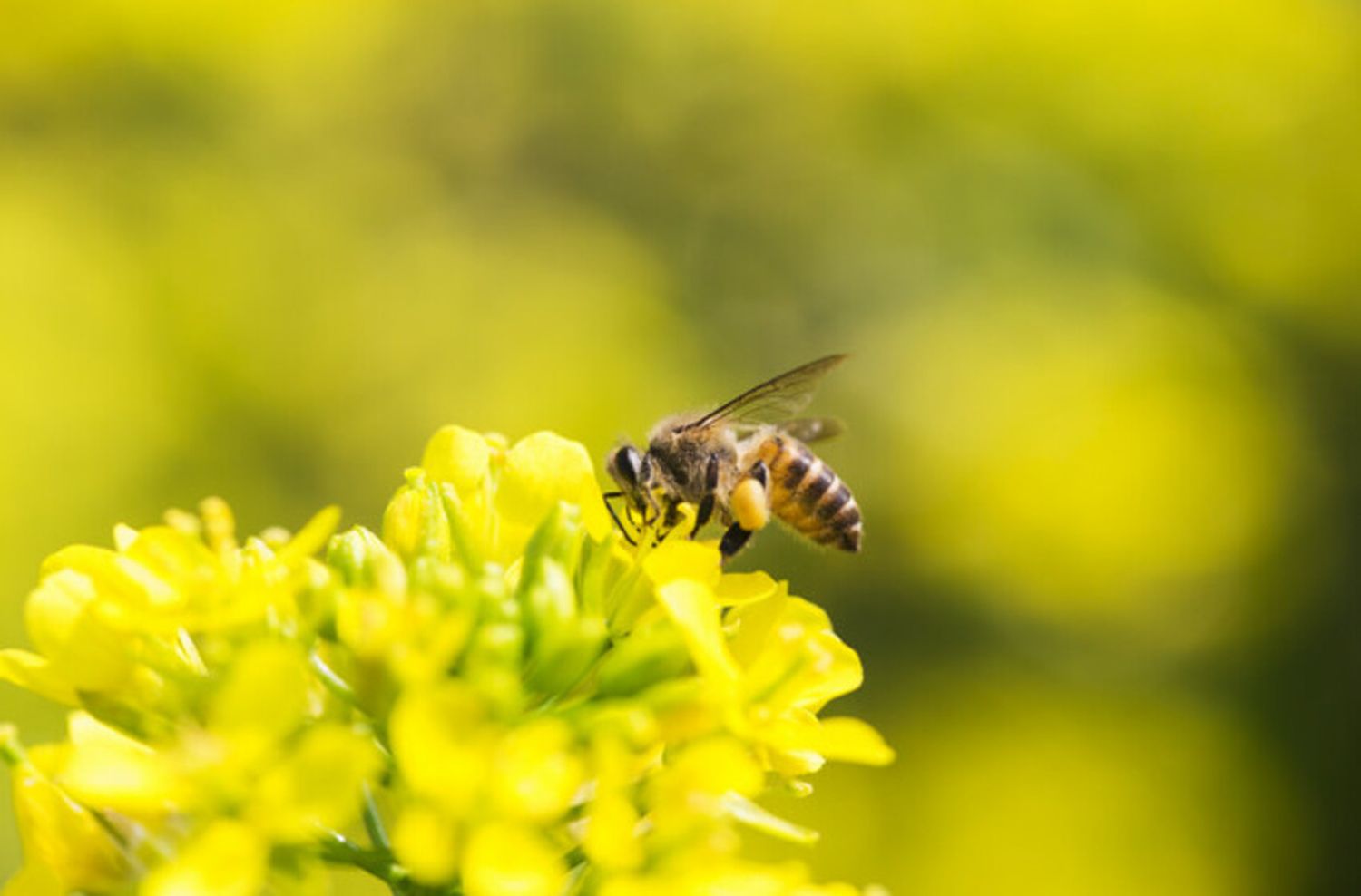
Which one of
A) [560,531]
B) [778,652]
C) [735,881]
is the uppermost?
[560,531]

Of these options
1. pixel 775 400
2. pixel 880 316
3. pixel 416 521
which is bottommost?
pixel 416 521

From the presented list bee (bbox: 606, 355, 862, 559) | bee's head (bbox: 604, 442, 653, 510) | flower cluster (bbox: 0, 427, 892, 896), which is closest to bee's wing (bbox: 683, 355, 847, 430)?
bee (bbox: 606, 355, 862, 559)

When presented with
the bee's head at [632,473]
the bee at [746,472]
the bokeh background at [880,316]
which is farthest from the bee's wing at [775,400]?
the bokeh background at [880,316]

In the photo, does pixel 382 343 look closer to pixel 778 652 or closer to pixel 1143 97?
pixel 1143 97

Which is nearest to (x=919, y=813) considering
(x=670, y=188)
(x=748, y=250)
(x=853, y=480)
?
(x=853, y=480)

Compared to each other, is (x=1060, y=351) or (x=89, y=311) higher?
(x=1060, y=351)

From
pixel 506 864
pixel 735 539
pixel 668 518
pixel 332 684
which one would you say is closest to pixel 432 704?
pixel 506 864

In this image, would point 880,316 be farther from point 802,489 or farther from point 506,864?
point 506,864
